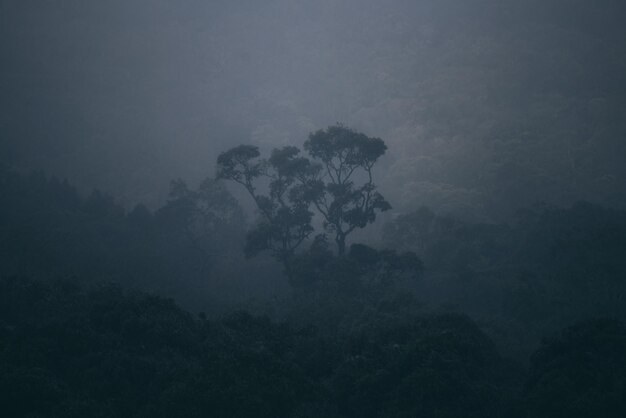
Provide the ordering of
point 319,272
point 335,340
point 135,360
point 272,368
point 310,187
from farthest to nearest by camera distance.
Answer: point 310,187
point 319,272
point 335,340
point 135,360
point 272,368

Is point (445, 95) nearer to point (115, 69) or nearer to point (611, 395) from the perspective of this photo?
point (115, 69)

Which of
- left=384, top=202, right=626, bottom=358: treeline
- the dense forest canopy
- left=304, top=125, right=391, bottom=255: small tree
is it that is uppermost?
the dense forest canopy

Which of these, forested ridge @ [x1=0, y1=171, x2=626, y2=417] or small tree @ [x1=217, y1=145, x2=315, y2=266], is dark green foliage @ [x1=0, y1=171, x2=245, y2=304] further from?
small tree @ [x1=217, y1=145, x2=315, y2=266]

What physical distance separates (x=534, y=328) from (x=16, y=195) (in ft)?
159

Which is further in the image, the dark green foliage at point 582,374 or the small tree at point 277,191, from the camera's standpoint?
the small tree at point 277,191

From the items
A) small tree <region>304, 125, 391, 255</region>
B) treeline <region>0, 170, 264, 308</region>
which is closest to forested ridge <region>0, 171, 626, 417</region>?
treeline <region>0, 170, 264, 308</region>

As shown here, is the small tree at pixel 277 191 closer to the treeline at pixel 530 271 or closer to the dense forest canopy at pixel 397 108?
the treeline at pixel 530 271

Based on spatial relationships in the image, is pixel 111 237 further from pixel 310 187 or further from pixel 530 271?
pixel 530 271

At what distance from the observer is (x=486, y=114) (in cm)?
12188

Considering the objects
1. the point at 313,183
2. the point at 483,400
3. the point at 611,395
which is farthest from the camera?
the point at 313,183

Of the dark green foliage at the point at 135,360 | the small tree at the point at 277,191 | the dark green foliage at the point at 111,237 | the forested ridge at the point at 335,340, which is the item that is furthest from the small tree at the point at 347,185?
the dark green foliage at the point at 135,360

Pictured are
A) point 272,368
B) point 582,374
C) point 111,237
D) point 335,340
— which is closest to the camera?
point 582,374

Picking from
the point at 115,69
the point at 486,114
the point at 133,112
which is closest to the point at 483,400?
the point at 486,114

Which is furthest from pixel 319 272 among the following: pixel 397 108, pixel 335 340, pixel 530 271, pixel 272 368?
pixel 397 108
